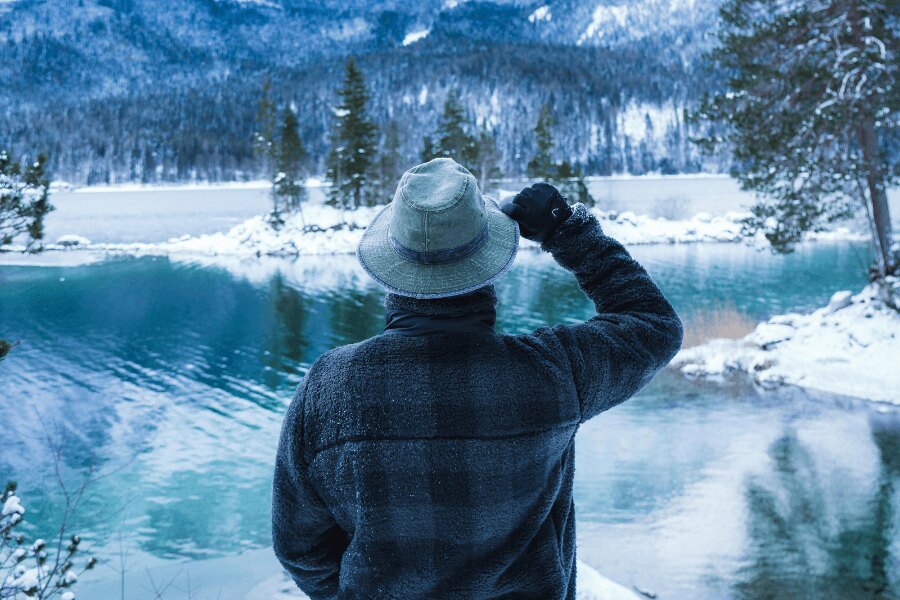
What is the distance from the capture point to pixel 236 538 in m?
7.62

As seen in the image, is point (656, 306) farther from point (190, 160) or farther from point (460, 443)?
point (190, 160)

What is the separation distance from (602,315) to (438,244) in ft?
1.49

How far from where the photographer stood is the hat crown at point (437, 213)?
1.39 m

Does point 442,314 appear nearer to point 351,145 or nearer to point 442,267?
point 442,267

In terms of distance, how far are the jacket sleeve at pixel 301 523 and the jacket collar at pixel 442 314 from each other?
24cm

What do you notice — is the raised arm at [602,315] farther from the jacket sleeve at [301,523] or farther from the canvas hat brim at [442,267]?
the jacket sleeve at [301,523]

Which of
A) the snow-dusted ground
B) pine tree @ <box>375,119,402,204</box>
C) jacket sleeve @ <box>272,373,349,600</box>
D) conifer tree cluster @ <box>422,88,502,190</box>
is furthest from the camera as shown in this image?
pine tree @ <box>375,119,402,204</box>

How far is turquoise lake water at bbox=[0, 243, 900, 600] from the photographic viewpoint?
677 centimetres

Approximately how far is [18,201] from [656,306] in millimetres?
4221

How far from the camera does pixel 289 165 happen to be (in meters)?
40.3

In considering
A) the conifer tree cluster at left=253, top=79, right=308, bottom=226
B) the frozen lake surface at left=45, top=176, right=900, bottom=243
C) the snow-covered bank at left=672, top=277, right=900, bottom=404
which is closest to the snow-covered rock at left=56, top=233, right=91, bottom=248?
the frozen lake surface at left=45, top=176, right=900, bottom=243

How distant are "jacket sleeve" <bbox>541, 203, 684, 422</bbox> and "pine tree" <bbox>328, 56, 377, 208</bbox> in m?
36.0

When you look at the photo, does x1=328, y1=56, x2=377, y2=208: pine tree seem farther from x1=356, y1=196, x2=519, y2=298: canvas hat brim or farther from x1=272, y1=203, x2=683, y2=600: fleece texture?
x1=272, y1=203, x2=683, y2=600: fleece texture

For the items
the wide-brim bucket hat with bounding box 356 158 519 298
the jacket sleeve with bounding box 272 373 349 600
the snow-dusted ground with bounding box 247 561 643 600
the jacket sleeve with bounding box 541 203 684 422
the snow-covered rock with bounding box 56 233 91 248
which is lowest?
the snow-dusted ground with bounding box 247 561 643 600
